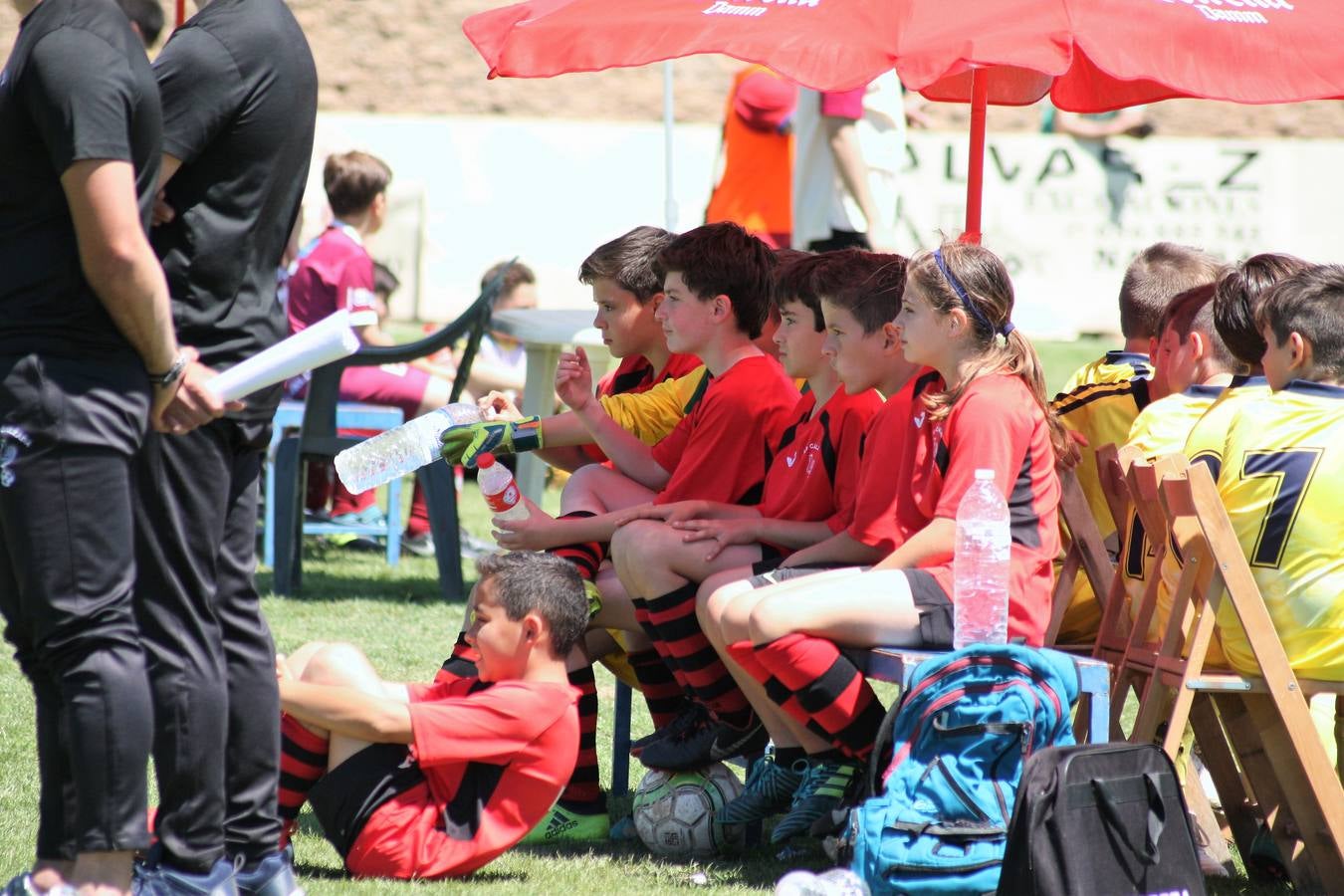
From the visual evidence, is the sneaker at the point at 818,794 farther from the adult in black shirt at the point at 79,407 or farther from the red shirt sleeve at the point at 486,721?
the adult in black shirt at the point at 79,407

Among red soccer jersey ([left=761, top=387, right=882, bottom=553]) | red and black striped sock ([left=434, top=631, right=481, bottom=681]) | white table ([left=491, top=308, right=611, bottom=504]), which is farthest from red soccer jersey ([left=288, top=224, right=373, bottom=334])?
red soccer jersey ([left=761, top=387, right=882, bottom=553])

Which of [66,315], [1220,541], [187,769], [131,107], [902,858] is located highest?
[131,107]

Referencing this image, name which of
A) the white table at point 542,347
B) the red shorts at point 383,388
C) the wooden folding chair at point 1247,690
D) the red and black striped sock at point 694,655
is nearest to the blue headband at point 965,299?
the wooden folding chair at point 1247,690

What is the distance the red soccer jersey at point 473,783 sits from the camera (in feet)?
11.7

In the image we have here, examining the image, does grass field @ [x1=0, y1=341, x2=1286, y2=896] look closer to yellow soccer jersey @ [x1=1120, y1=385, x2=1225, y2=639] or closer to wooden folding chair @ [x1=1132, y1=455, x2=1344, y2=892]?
wooden folding chair @ [x1=1132, y1=455, x2=1344, y2=892]

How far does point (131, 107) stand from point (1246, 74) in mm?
2303

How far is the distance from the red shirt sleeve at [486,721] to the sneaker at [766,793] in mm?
499

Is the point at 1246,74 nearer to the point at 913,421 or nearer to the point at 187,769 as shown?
the point at 913,421

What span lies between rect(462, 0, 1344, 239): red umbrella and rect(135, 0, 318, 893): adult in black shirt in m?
1.06

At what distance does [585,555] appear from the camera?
4.30 m

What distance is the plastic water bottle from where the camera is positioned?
14.3 ft

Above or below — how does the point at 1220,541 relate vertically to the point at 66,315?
below

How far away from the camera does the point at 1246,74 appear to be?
146 inches

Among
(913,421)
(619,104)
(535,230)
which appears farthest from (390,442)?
(619,104)
